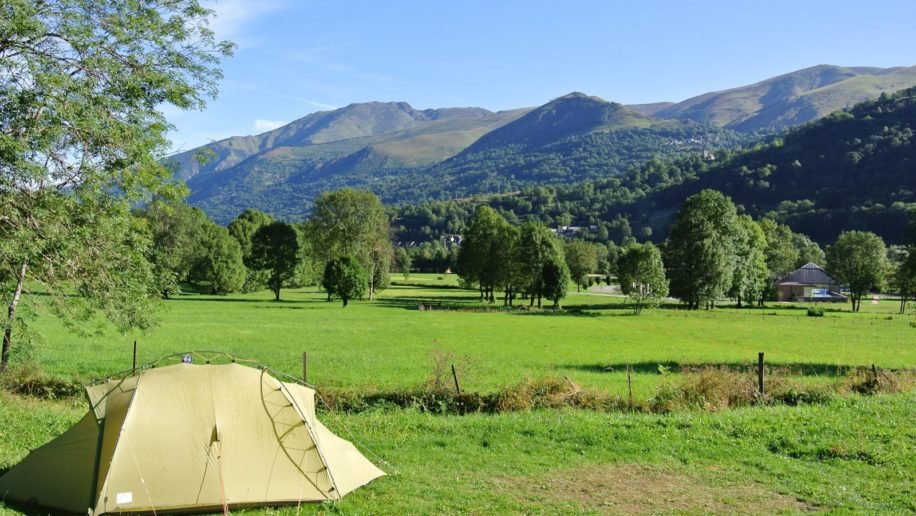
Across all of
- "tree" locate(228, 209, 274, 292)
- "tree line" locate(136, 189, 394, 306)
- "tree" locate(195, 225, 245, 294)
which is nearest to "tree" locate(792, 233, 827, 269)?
"tree line" locate(136, 189, 394, 306)

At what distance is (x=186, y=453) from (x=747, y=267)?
81.5 m

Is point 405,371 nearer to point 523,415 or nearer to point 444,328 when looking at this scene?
point 523,415

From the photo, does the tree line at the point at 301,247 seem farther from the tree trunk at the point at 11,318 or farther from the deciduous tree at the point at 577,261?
the tree trunk at the point at 11,318

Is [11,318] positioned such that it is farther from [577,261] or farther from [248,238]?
[577,261]

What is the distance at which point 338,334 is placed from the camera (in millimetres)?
45812

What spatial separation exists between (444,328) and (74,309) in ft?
120

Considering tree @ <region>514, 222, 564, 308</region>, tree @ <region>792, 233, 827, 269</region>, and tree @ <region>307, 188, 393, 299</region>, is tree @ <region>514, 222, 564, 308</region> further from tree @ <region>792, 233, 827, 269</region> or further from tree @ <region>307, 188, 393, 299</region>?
tree @ <region>792, 233, 827, 269</region>

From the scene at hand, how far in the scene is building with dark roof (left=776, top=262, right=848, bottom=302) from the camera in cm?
12241

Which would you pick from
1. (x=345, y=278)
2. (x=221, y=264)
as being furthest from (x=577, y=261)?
(x=221, y=264)

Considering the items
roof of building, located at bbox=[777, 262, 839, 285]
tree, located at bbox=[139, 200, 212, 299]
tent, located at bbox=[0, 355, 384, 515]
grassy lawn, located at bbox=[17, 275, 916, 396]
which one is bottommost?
grassy lawn, located at bbox=[17, 275, 916, 396]

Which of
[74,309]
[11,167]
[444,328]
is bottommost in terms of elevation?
[444,328]

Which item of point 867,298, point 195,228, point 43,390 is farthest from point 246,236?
point 867,298

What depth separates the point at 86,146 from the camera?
1512 centimetres

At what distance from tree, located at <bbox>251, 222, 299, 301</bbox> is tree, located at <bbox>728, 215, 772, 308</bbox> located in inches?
2141
